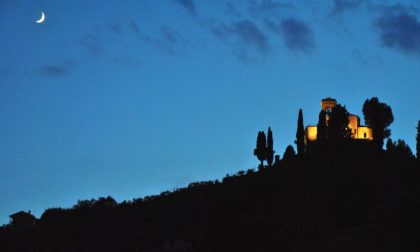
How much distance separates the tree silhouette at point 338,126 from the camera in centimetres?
9400

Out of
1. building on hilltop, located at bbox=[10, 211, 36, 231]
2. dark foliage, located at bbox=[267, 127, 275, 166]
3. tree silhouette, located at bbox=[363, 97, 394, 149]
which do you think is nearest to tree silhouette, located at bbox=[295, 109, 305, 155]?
dark foliage, located at bbox=[267, 127, 275, 166]

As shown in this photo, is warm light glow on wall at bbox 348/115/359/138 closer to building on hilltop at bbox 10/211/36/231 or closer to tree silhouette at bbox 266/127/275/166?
tree silhouette at bbox 266/127/275/166

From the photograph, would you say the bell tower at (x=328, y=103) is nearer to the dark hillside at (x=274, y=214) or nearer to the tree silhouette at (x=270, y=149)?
the dark hillside at (x=274, y=214)

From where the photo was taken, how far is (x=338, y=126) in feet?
309

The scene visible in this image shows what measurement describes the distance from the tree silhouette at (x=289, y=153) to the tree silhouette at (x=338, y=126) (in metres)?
5.77

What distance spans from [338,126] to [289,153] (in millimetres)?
7786

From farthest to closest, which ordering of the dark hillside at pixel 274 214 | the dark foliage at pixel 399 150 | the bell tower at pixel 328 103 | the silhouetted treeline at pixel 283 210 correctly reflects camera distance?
the bell tower at pixel 328 103
the dark foliage at pixel 399 150
the silhouetted treeline at pixel 283 210
the dark hillside at pixel 274 214

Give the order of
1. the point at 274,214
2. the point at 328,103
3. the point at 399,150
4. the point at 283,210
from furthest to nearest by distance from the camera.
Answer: the point at 328,103 → the point at 399,150 → the point at 283,210 → the point at 274,214

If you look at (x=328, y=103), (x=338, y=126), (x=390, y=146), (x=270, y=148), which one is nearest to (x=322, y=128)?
(x=338, y=126)

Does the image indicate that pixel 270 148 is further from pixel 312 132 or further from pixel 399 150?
pixel 399 150

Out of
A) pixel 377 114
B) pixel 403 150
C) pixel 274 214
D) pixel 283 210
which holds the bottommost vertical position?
pixel 274 214

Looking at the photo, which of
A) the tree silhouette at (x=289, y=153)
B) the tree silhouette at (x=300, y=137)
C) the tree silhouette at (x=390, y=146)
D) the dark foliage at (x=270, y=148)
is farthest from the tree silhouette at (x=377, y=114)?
the dark foliage at (x=270, y=148)

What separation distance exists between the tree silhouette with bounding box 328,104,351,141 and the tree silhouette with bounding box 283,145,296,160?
5773mm

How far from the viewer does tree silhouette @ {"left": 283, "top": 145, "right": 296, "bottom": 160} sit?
314 ft
